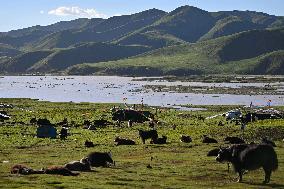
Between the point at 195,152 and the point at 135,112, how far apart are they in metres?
30.2

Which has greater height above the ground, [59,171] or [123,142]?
[59,171]

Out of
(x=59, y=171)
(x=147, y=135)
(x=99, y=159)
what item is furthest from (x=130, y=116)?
(x=59, y=171)

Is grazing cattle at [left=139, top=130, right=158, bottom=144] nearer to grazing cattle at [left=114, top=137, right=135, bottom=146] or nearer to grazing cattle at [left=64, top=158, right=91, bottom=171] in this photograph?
grazing cattle at [left=114, top=137, right=135, bottom=146]

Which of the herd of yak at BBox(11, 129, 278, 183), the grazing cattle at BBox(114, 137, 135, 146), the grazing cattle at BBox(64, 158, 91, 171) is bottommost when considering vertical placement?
the grazing cattle at BBox(114, 137, 135, 146)

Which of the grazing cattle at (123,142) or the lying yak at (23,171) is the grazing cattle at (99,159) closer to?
the lying yak at (23,171)

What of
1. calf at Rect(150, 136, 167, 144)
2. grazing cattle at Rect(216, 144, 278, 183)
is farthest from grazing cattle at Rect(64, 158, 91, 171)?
calf at Rect(150, 136, 167, 144)

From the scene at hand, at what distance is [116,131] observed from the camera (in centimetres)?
5225

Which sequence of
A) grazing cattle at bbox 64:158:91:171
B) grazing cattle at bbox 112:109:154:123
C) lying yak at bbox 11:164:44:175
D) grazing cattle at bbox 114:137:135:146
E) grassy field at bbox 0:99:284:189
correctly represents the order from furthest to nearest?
grazing cattle at bbox 112:109:154:123, grazing cattle at bbox 114:137:135:146, grazing cattle at bbox 64:158:91:171, lying yak at bbox 11:164:44:175, grassy field at bbox 0:99:284:189

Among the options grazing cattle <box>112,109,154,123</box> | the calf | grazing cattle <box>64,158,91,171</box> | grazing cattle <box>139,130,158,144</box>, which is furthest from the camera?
grazing cattle <box>112,109,154,123</box>

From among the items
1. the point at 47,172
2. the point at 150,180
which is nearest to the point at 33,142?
the point at 47,172

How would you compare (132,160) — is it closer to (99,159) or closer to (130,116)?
(99,159)

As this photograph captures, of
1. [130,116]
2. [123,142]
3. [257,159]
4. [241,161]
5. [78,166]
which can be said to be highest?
[257,159]

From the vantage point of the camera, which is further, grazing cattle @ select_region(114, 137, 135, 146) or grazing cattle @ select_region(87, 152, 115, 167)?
grazing cattle @ select_region(114, 137, 135, 146)

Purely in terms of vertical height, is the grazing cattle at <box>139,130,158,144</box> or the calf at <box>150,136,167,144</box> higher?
the grazing cattle at <box>139,130,158,144</box>
